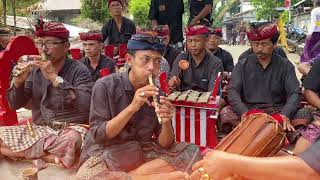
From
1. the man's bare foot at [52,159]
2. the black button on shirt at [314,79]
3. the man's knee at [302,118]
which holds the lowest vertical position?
the man's bare foot at [52,159]

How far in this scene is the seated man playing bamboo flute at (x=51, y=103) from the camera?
13.8ft

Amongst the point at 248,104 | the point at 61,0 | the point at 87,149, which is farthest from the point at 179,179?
the point at 61,0

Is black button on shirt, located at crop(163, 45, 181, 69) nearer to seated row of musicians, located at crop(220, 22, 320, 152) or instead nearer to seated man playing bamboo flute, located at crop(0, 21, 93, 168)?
seated row of musicians, located at crop(220, 22, 320, 152)

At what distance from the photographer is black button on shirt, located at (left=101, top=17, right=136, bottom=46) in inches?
302

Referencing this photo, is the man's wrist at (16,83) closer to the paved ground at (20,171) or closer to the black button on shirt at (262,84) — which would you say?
the paved ground at (20,171)

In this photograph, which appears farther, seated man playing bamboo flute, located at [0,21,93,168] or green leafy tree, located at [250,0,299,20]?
green leafy tree, located at [250,0,299,20]

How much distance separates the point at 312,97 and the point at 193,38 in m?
1.85

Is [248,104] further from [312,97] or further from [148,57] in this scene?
[148,57]

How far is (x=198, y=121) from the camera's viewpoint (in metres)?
4.54

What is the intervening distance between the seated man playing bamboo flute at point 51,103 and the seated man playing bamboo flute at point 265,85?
1.90m

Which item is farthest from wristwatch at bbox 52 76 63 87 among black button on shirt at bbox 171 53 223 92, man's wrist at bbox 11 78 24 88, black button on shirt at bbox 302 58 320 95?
black button on shirt at bbox 302 58 320 95

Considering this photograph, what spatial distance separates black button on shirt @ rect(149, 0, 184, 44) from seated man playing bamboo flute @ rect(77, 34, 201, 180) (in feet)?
15.1

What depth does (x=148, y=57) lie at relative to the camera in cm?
327

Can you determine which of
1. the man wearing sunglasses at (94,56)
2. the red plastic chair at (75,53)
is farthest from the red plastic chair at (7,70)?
the red plastic chair at (75,53)
